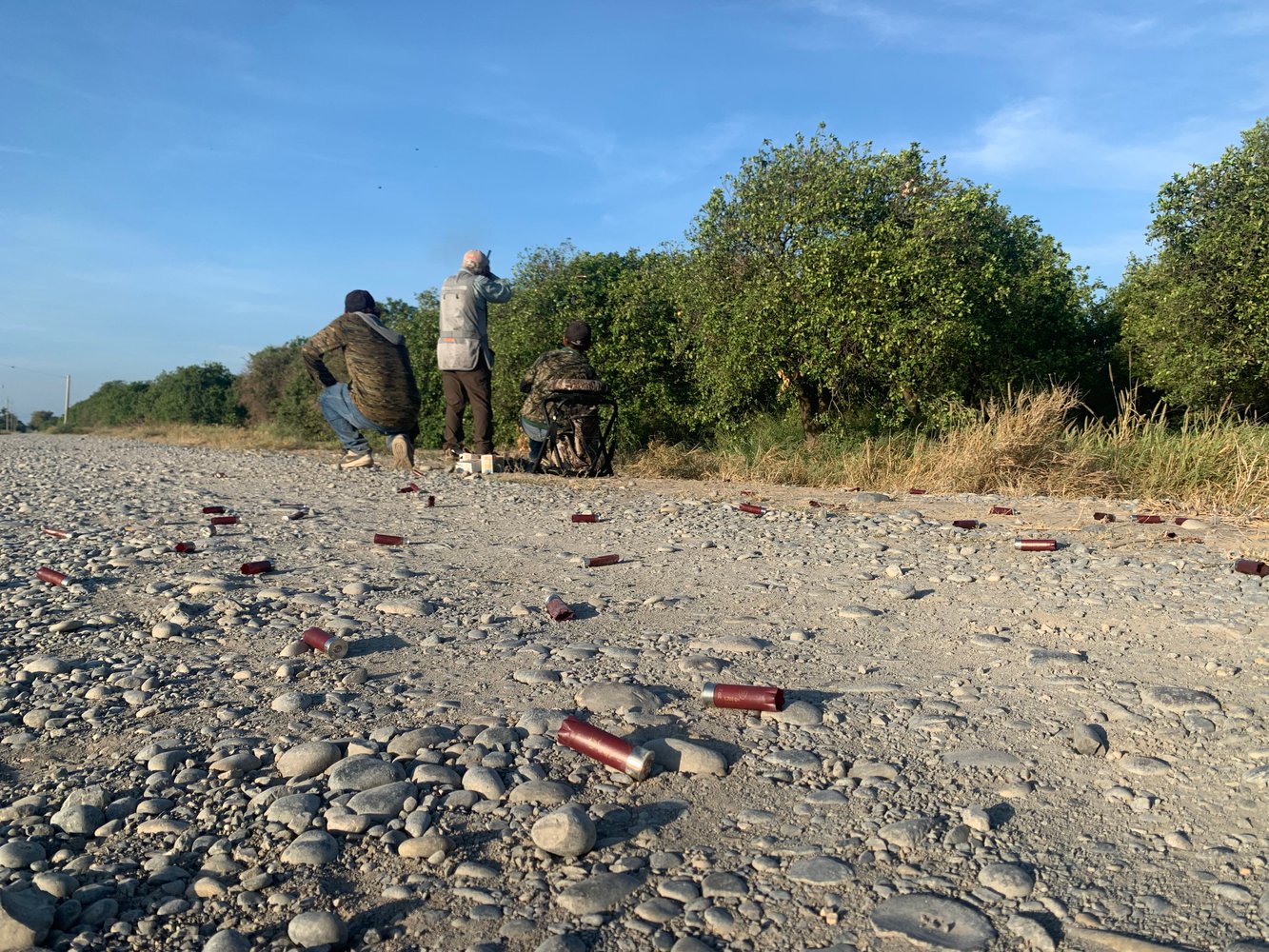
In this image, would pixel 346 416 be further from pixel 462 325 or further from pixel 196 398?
pixel 196 398

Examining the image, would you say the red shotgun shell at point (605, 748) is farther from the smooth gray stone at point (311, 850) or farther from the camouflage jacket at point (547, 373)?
the camouflage jacket at point (547, 373)

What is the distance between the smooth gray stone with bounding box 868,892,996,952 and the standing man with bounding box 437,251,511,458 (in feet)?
31.1

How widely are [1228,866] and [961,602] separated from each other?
2400 millimetres

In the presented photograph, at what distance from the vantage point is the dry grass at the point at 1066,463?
8.26 metres

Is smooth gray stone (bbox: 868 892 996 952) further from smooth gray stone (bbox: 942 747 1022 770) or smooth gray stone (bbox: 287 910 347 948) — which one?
smooth gray stone (bbox: 287 910 347 948)

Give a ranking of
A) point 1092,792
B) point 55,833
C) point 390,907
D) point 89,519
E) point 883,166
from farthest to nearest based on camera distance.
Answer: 1. point 883,166
2. point 89,519
3. point 1092,792
4. point 55,833
5. point 390,907

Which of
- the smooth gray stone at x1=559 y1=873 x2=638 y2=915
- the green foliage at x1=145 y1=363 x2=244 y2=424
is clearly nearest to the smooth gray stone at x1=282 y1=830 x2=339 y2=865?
the smooth gray stone at x1=559 y1=873 x2=638 y2=915

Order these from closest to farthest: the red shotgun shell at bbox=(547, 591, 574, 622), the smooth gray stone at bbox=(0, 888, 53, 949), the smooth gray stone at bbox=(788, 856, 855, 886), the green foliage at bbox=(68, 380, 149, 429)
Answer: the smooth gray stone at bbox=(0, 888, 53, 949) → the smooth gray stone at bbox=(788, 856, 855, 886) → the red shotgun shell at bbox=(547, 591, 574, 622) → the green foliage at bbox=(68, 380, 149, 429)

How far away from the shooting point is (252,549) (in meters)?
5.60

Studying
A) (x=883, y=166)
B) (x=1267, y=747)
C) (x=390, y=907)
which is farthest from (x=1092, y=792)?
(x=883, y=166)

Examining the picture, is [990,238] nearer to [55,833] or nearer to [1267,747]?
[1267,747]

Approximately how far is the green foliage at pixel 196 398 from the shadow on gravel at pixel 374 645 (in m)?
33.2

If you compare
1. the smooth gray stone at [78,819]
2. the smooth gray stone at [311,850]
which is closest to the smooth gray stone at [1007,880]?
the smooth gray stone at [311,850]

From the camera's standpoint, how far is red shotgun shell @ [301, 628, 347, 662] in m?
3.56
